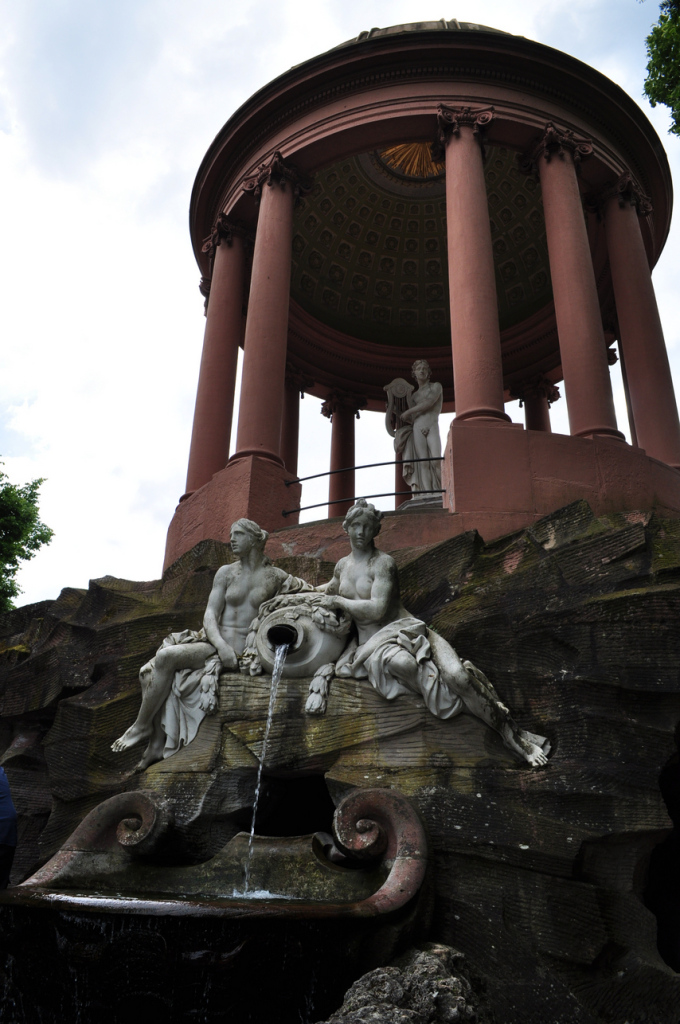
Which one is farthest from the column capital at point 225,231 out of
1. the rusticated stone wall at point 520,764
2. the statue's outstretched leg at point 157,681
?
the statue's outstretched leg at point 157,681

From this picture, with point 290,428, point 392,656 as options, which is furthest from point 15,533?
point 392,656

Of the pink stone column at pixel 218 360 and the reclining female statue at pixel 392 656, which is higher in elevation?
Result: the pink stone column at pixel 218 360

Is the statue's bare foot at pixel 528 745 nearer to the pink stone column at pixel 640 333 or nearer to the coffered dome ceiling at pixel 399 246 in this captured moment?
the pink stone column at pixel 640 333

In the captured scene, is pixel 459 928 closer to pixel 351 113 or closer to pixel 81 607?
pixel 81 607

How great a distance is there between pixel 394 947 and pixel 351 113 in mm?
11903

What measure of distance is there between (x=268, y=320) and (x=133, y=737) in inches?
266

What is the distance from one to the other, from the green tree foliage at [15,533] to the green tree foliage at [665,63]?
1448cm

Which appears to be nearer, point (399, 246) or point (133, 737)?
point (133, 737)

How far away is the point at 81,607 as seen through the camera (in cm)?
885

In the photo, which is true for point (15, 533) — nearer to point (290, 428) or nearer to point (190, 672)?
point (290, 428)

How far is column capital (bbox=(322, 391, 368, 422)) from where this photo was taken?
60.7 ft

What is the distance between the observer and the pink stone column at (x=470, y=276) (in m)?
9.73

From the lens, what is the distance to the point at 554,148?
40.0 ft

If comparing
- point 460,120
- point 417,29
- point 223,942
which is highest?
point 417,29
